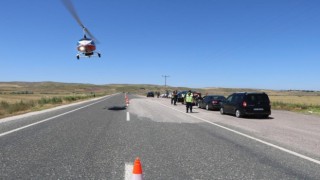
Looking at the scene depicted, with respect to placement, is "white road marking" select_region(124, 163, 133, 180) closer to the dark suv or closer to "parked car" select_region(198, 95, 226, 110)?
the dark suv

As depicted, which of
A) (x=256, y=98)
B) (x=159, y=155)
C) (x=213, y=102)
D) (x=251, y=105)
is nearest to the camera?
(x=159, y=155)

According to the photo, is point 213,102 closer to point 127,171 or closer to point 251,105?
point 251,105

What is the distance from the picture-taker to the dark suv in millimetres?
20453

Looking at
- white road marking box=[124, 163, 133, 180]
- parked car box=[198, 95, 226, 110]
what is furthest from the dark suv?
white road marking box=[124, 163, 133, 180]

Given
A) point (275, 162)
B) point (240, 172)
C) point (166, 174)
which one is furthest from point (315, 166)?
point (166, 174)

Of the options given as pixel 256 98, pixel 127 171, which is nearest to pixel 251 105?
pixel 256 98

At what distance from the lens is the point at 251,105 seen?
2050 cm

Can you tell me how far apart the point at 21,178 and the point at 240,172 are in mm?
3579

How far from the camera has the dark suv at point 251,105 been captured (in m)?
20.5

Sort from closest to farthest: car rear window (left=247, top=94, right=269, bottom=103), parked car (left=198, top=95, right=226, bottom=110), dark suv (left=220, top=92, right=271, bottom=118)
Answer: dark suv (left=220, top=92, right=271, bottom=118)
car rear window (left=247, top=94, right=269, bottom=103)
parked car (left=198, top=95, right=226, bottom=110)

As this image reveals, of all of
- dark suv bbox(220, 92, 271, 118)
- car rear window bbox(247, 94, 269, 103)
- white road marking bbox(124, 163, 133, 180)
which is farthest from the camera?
car rear window bbox(247, 94, 269, 103)

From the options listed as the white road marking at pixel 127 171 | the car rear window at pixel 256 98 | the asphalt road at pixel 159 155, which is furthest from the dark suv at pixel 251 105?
the white road marking at pixel 127 171

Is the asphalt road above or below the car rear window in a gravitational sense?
below

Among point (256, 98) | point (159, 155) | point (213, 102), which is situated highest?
point (256, 98)
